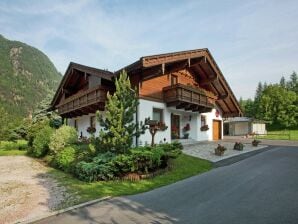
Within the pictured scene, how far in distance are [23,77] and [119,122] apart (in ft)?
461

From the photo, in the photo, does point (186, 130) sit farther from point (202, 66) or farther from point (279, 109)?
point (279, 109)

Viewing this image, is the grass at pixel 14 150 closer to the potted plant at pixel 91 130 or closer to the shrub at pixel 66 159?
the potted plant at pixel 91 130

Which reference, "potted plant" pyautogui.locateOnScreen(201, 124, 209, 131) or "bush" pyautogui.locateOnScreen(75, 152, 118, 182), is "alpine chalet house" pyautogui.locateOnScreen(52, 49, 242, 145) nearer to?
"potted plant" pyautogui.locateOnScreen(201, 124, 209, 131)

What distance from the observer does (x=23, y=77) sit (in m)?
137

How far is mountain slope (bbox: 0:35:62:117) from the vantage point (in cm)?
11212

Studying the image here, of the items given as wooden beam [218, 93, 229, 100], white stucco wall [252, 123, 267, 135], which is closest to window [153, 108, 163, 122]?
wooden beam [218, 93, 229, 100]

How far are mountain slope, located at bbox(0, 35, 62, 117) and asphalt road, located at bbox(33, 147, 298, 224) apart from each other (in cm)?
9441

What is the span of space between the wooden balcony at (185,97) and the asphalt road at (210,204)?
9.73 metres

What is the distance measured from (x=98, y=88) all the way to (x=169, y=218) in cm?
1401

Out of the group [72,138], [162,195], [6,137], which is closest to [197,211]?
[162,195]

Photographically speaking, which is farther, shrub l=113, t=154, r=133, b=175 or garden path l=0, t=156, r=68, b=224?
shrub l=113, t=154, r=133, b=175

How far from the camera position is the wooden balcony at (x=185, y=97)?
1983cm

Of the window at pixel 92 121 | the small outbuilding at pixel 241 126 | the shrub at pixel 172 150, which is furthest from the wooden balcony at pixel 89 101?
the small outbuilding at pixel 241 126

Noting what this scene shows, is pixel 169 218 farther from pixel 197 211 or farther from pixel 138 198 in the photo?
pixel 138 198
